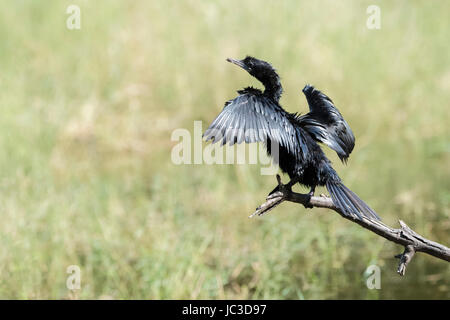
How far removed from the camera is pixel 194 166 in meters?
7.73

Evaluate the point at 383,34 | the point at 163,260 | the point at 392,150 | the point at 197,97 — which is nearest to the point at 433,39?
the point at 383,34

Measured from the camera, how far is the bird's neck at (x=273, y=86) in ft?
14.8

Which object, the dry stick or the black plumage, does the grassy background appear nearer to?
the black plumage

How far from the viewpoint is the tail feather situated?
3823 millimetres

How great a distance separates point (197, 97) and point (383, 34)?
8.75ft

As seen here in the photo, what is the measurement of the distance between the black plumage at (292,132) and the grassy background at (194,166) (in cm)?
146

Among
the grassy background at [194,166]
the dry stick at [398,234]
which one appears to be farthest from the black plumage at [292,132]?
the grassy background at [194,166]

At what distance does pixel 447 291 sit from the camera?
5750 mm

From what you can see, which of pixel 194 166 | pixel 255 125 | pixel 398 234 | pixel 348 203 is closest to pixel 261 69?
pixel 255 125

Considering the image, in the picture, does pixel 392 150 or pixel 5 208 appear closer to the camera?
pixel 5 208

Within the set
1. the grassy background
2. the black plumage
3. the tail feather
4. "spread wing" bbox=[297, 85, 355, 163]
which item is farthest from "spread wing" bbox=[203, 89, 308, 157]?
the grassy background

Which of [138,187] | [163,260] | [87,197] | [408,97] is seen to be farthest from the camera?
[408,97]
